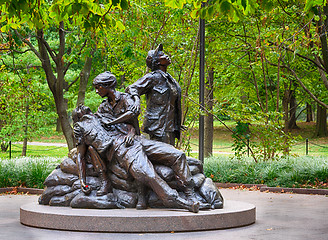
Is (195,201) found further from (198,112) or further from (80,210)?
(198,112)

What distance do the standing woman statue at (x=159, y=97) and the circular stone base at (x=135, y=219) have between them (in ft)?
5.96

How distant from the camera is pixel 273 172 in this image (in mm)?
14117

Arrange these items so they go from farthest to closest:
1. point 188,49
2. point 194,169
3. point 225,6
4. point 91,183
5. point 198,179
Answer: point 188,49 → point 194,169 → point 198,179 → point 91,183 → point 225,6

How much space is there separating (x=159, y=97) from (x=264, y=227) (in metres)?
2.89

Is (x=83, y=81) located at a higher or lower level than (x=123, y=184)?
higher

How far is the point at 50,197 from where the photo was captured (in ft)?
28.7

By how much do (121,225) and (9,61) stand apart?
15619 mm

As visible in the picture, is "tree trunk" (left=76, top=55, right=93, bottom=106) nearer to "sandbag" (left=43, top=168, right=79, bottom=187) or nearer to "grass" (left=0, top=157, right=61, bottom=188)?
"grass" (left=0, top=157, right=61, bottom=188)

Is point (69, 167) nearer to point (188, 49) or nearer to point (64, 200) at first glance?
point (64, 200)

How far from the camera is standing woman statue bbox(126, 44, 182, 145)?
930cm

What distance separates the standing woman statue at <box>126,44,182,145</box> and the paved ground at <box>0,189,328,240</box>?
2219mm

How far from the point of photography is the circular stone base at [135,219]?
24.2ft

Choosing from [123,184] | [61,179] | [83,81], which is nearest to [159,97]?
[123,184]

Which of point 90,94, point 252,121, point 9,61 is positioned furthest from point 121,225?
point 90,94
